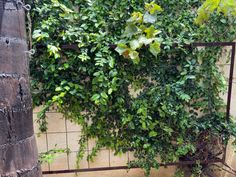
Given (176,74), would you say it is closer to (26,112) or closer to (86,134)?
(86,134)

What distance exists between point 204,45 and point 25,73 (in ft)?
4.54

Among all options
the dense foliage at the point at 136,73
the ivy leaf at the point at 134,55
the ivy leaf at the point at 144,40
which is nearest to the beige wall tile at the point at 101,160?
the dense foliage at the point at 136,73

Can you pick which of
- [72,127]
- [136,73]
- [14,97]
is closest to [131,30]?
[136,73]

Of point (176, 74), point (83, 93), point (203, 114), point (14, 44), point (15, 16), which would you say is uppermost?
point (15, 16)

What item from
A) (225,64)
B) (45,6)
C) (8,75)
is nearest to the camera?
(8,75)

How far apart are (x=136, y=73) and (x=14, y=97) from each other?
3.72 ft

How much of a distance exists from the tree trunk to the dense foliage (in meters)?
0.68

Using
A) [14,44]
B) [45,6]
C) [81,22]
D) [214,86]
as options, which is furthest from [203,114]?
[14,44]

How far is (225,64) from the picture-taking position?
6.84 ft

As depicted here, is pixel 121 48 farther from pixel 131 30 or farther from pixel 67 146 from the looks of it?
pixel 67 146

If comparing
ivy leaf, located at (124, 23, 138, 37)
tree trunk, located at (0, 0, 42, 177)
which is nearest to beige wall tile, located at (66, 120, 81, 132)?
ivy leaf, located at (124, 23, 138, 37)

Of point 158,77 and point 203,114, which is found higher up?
point 158,77

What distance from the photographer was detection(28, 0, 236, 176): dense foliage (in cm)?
178

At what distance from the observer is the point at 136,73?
1965mm
